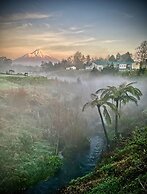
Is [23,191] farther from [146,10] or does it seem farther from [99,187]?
[146,10]

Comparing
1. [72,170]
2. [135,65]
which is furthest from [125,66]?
[72,170]

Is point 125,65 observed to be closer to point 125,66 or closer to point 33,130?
point 125,66

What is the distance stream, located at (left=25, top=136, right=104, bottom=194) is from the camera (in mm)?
15680

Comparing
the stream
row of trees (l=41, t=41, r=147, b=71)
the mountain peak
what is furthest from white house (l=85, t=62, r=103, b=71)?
the stream

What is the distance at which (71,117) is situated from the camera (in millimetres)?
26312

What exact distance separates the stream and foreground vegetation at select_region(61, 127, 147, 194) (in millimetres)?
1152

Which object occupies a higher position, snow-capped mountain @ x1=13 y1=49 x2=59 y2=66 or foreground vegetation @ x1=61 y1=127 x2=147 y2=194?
snow-capped mountain @ x1=13 y1=49 x2=59 y2=66

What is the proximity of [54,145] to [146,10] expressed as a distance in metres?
10.2

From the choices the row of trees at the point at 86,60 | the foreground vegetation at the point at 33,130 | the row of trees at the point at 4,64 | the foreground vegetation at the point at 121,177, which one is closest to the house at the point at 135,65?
the row of trees at the point at 86,60

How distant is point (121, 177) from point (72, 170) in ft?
21.6

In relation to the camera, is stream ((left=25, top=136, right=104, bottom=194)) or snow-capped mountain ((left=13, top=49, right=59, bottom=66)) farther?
snow-capped mountain ((left=13, top=49, right=59, bottom=66))

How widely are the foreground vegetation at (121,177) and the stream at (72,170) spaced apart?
1.15m

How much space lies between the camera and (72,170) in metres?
17.7

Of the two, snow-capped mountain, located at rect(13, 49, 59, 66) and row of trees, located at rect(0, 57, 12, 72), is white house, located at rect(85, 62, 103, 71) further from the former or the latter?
→ row of trees, located at rect(0, 57, 12, 72)
